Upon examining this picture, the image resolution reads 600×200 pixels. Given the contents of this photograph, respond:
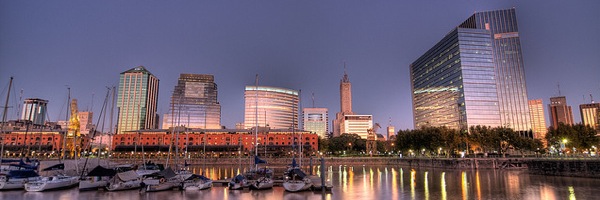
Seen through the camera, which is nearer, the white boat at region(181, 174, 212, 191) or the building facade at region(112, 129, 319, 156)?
the white boat at region(181, 174, 212, 191)

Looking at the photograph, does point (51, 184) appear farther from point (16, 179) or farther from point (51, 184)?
point (16, 179)

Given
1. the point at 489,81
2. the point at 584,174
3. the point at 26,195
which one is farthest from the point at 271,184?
the point at 489,81

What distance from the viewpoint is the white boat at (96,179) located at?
5241cm

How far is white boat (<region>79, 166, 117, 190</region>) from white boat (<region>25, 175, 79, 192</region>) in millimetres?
3147

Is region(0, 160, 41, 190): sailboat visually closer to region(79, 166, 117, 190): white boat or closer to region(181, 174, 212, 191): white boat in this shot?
region(79, 166, 117, 190): white boat

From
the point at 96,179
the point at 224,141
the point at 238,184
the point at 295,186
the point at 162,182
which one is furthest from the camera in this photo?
the point at 224,141

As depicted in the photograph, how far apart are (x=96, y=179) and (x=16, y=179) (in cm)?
1151

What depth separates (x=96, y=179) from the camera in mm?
53938

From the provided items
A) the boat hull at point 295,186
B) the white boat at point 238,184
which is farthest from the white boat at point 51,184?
the boat hull at point 295,186

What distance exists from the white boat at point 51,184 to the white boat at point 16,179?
226 cm

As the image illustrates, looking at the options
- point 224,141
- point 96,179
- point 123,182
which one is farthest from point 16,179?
point 224,141

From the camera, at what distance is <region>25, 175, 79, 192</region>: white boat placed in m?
50.8

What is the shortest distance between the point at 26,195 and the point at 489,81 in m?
203

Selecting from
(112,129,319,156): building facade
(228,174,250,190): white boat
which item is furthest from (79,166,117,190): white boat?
(112,129,319,156): building facade
